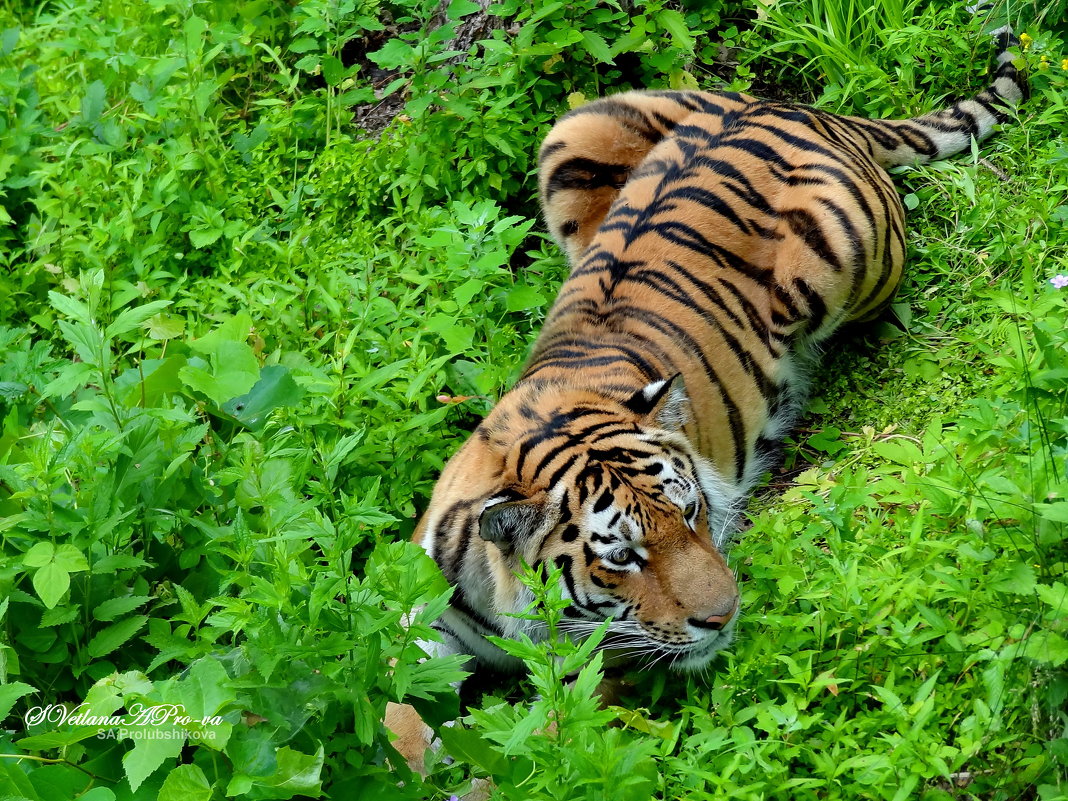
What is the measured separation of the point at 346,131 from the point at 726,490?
311cm

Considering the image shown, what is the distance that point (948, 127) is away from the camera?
4.36 m

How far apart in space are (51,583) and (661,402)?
1.75 metres

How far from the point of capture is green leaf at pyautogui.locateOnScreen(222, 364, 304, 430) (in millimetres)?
3568

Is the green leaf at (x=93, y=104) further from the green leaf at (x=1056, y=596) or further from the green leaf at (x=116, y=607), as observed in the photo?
the green leaf at (x=1056, y=596)

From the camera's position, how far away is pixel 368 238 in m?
4.82

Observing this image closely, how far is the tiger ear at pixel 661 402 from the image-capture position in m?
3.10

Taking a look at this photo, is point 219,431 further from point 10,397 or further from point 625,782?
point 625,782

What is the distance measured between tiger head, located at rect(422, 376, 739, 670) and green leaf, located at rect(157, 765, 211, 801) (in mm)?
967

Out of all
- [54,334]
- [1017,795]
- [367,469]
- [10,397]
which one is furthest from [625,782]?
[54,334]

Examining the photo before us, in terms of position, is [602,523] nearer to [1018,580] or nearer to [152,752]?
[1018,580]

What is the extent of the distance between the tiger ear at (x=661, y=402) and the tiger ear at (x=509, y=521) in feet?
1.54

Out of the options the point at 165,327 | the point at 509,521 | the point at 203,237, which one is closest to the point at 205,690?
the point at 509,521

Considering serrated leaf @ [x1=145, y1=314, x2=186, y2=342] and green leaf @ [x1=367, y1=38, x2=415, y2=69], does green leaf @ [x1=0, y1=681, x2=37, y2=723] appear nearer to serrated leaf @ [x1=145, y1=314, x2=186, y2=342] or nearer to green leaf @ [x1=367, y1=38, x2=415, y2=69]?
serrated leaf @ [x1=145, y1=314, x2=186, y2=342]

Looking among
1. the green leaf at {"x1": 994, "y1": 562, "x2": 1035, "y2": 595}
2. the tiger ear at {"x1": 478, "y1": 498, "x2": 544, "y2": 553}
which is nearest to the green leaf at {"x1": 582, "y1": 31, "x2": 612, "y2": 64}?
the tiger ear at {"x1": 478, "y1": 498, "x2": 544, "y2": 553}
